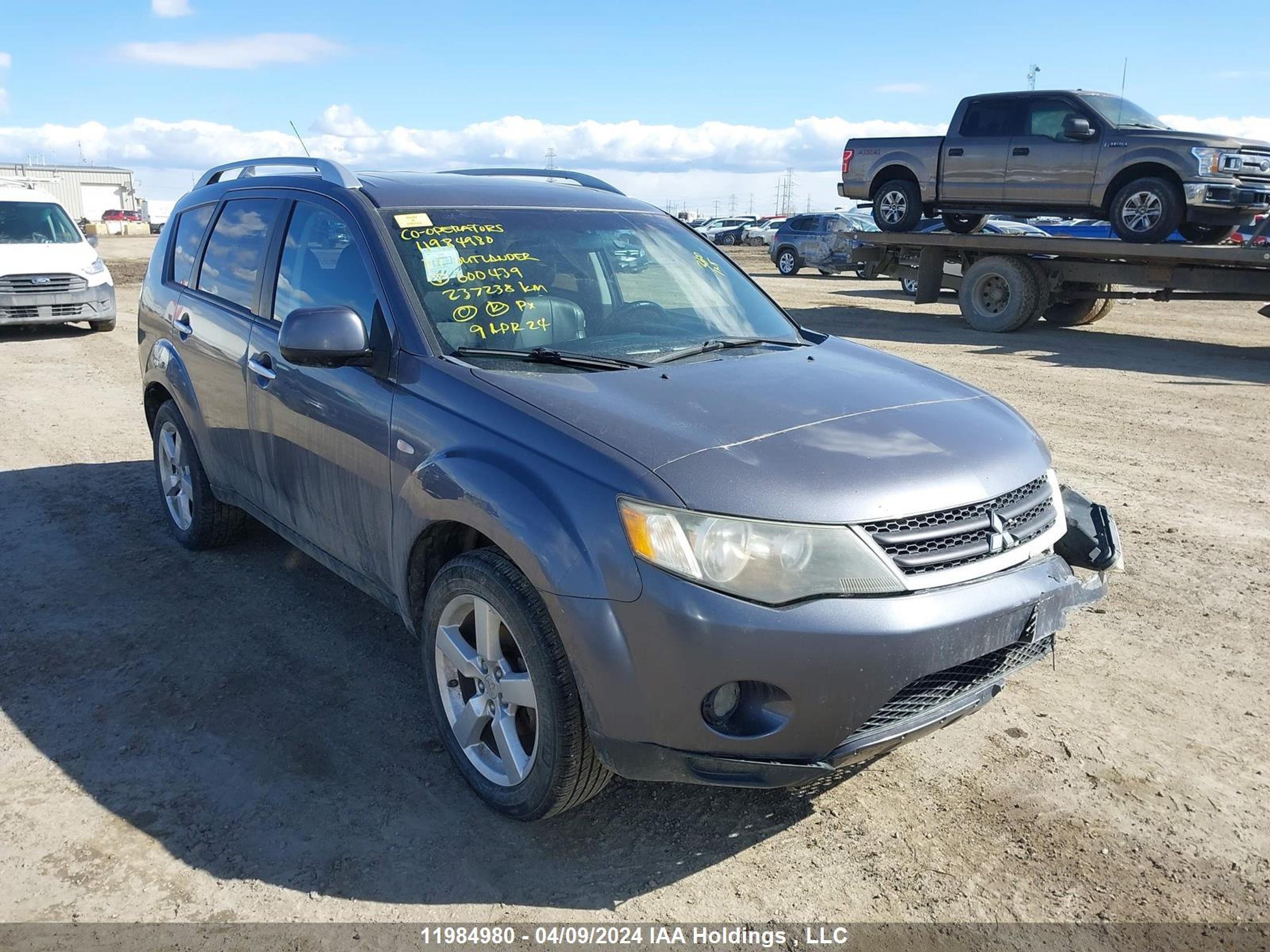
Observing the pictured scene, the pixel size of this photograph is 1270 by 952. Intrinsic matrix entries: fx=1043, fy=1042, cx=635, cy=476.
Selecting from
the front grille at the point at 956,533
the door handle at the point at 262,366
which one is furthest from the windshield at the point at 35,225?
the front grille at the point at 956,533

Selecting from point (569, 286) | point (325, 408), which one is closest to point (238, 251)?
point (325, 408)

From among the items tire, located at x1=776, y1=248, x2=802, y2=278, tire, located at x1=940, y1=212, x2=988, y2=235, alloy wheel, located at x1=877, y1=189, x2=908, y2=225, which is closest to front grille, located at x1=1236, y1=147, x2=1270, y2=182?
tire, located at x1=940, y1=212, x2=988, y2=235

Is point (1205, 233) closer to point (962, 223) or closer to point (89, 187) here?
point (962, 223)

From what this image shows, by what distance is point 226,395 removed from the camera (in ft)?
15.2

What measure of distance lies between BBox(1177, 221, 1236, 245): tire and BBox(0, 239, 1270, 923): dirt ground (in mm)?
9591

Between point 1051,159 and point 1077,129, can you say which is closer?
point 1077,129

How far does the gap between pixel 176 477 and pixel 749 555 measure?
4.03 metres

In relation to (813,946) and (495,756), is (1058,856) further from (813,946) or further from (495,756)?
(495,756)

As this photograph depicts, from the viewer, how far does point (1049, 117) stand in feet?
46.8

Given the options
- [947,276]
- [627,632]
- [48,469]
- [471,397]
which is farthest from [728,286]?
[947,276]

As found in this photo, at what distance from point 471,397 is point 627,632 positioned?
0.96m

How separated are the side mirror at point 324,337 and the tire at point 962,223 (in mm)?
14653

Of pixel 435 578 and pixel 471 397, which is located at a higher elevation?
pixel 471 397

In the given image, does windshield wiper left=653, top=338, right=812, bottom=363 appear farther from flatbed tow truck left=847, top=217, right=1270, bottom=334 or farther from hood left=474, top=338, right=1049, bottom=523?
flatbed tow truck left=847, top=217, right=1270, bottom=334
